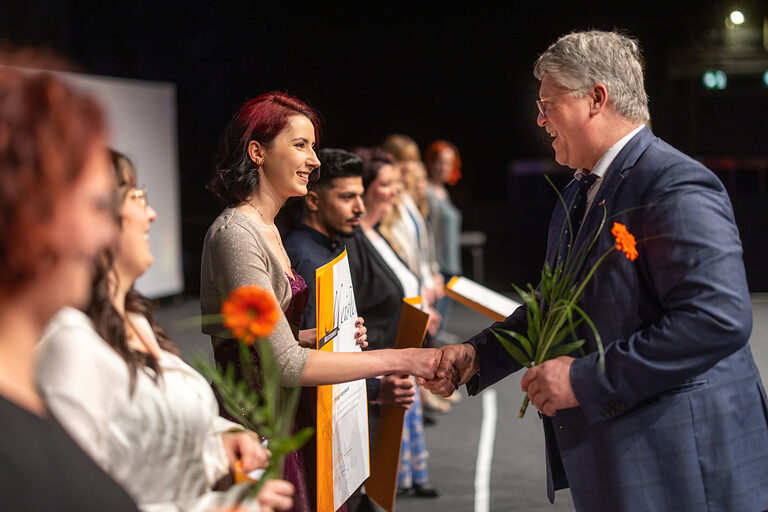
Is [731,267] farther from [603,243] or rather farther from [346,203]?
[346,203]

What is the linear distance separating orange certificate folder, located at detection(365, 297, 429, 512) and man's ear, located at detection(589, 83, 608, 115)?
2.57 feet

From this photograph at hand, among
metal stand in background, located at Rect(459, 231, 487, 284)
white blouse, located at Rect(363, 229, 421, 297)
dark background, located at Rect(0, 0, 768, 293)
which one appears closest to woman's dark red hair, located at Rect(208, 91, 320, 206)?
white blouse, located at Rect(363, 229, 421, 297)

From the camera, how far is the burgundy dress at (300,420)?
1920 millimetres

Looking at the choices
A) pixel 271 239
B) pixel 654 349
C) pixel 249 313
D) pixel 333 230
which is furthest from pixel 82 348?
pixel 333 230

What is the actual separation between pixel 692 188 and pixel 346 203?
4.74 ft

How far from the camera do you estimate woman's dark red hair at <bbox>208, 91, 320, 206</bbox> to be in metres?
1.95

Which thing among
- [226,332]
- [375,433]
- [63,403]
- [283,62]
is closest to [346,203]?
[375,433]

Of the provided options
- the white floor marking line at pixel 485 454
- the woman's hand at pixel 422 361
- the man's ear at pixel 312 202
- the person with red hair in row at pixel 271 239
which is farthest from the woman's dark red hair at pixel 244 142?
the white floor marking line at pixel 485 454

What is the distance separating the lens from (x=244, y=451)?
1316 millimetres

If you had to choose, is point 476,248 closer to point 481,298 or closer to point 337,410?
point 481,298

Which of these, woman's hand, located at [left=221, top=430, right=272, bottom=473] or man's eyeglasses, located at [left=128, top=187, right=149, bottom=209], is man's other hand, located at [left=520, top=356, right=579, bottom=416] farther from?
man's eyeglasses, located at [left=128, top=187, right=149, bottom=209]

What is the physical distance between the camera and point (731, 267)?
154 centimetres

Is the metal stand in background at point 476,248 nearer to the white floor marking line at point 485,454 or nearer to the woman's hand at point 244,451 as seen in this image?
the white floor marking line at point 485,454

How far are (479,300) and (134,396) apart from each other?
5.93 ft
